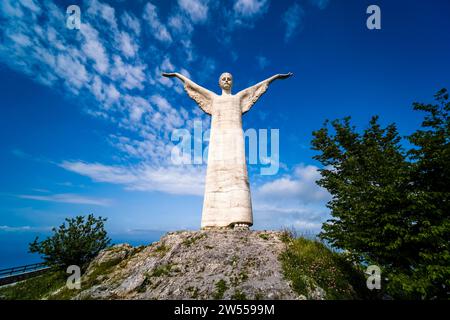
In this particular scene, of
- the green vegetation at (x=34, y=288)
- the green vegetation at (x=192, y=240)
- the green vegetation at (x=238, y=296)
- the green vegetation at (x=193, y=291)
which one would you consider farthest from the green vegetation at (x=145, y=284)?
the green vegetation at (x=34, y=288)

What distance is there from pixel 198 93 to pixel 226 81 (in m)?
2.07

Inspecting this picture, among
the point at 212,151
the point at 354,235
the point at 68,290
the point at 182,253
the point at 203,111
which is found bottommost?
the point at 68,290

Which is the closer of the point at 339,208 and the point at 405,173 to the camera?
the point at 405,173

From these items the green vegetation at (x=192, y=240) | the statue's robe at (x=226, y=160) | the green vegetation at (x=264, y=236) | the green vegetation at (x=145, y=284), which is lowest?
the green vegetation at (x=145, y=284)

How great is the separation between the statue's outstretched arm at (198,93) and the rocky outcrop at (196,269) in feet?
27.5

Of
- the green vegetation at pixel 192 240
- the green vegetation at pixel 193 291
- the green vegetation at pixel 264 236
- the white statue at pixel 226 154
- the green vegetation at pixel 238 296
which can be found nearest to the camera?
the green vegetation at pixel 238 296

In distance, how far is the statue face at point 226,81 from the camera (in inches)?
663

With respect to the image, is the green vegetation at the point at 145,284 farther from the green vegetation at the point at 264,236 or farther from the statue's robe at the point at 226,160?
the green vegetation at the point at 264,236

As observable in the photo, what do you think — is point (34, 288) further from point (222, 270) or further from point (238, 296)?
point (238, 296)

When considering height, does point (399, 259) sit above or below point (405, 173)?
below

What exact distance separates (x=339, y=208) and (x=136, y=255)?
38.0 feet

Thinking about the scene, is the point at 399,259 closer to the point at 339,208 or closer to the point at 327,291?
the point at 327,291
